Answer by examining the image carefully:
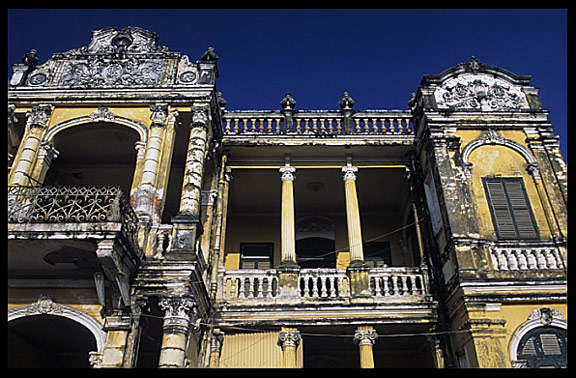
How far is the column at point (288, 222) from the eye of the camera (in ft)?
39.7

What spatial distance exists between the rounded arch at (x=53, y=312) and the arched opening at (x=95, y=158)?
15.1 ft

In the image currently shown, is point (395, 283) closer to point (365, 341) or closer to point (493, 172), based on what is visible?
point (365, 341)

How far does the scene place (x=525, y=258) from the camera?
35.0ft

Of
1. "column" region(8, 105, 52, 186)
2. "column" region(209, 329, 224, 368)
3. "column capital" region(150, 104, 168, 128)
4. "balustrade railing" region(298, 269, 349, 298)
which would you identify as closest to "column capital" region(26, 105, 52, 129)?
"column" region(8, 105, 52, 186)

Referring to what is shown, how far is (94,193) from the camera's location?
29.5ft

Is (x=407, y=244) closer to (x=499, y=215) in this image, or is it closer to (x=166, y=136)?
(x=499, y=215)

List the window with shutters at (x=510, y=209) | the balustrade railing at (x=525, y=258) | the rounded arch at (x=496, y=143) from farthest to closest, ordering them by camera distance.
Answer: the rounded arch at (x=496, y=143)
the window with shutters at (x=510, y=209)
the balustrade railing at (x=525, y=258)

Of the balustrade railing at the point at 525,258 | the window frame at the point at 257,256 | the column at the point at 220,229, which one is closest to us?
the balustrade railing at the point at 525,258

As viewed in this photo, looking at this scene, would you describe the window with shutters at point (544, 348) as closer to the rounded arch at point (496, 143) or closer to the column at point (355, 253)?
the column at point (355, 253)

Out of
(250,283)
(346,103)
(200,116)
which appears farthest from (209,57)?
(250,283)

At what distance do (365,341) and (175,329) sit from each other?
4.59 m

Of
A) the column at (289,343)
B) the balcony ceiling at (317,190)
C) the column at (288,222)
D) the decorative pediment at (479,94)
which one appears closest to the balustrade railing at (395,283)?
the column at (288,222)

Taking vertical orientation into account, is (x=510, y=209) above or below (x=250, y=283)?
above

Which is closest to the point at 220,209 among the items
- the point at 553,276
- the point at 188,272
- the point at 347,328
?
the point at 188,272
